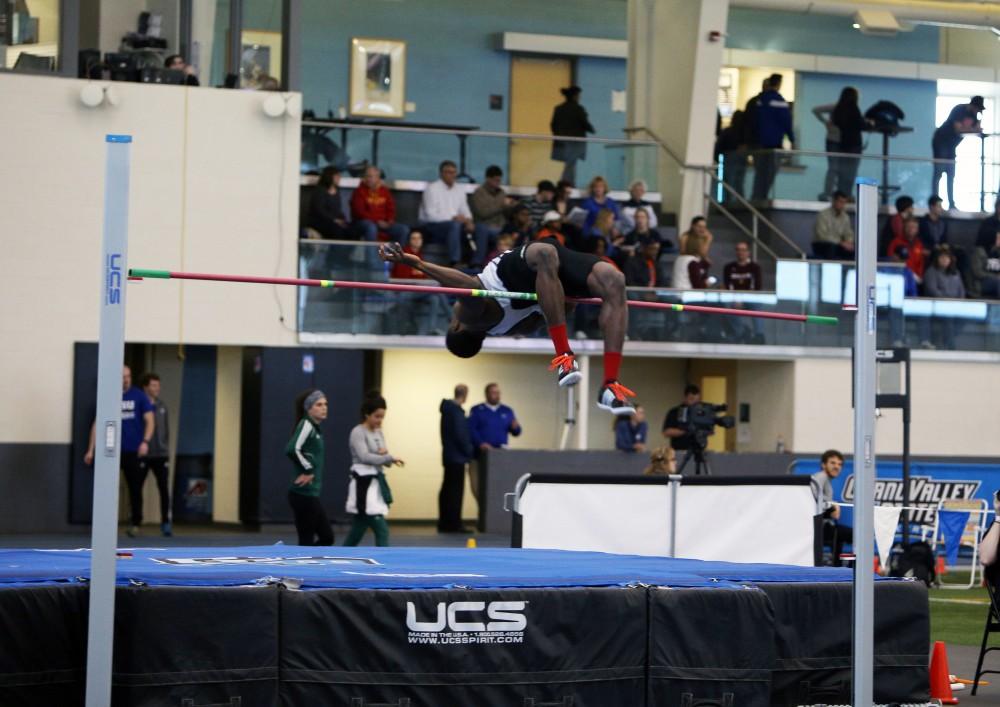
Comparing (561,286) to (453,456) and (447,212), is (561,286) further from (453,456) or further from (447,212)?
(447,212)

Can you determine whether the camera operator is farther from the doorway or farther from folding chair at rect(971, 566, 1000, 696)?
the doorway

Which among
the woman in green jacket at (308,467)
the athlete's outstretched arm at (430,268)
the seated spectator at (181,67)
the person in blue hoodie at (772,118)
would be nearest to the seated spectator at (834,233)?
the person in blue hoodie at (772,118)

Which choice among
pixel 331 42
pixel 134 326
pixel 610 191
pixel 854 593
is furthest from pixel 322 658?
pixel 331 42

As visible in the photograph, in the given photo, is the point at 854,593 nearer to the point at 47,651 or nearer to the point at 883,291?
the point at 47,651

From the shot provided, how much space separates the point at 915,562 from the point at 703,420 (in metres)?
2.59

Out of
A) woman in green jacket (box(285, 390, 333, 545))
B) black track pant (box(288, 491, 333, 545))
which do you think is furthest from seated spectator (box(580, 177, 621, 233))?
black track pant (box(288, 491, 333, 545))

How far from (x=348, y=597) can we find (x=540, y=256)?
2.35m

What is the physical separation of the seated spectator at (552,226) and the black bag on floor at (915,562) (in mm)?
5313

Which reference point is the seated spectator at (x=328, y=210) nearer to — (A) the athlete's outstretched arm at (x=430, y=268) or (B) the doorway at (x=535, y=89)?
(B) the doorway at (x=535, y=89)

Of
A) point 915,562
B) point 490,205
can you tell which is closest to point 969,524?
point 915,562

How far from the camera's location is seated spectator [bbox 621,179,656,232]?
67.0 ft

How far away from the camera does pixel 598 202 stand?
20.2 meters

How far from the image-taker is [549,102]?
26.0 metres

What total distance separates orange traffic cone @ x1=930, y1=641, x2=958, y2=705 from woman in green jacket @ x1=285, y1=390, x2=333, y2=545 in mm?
5413
